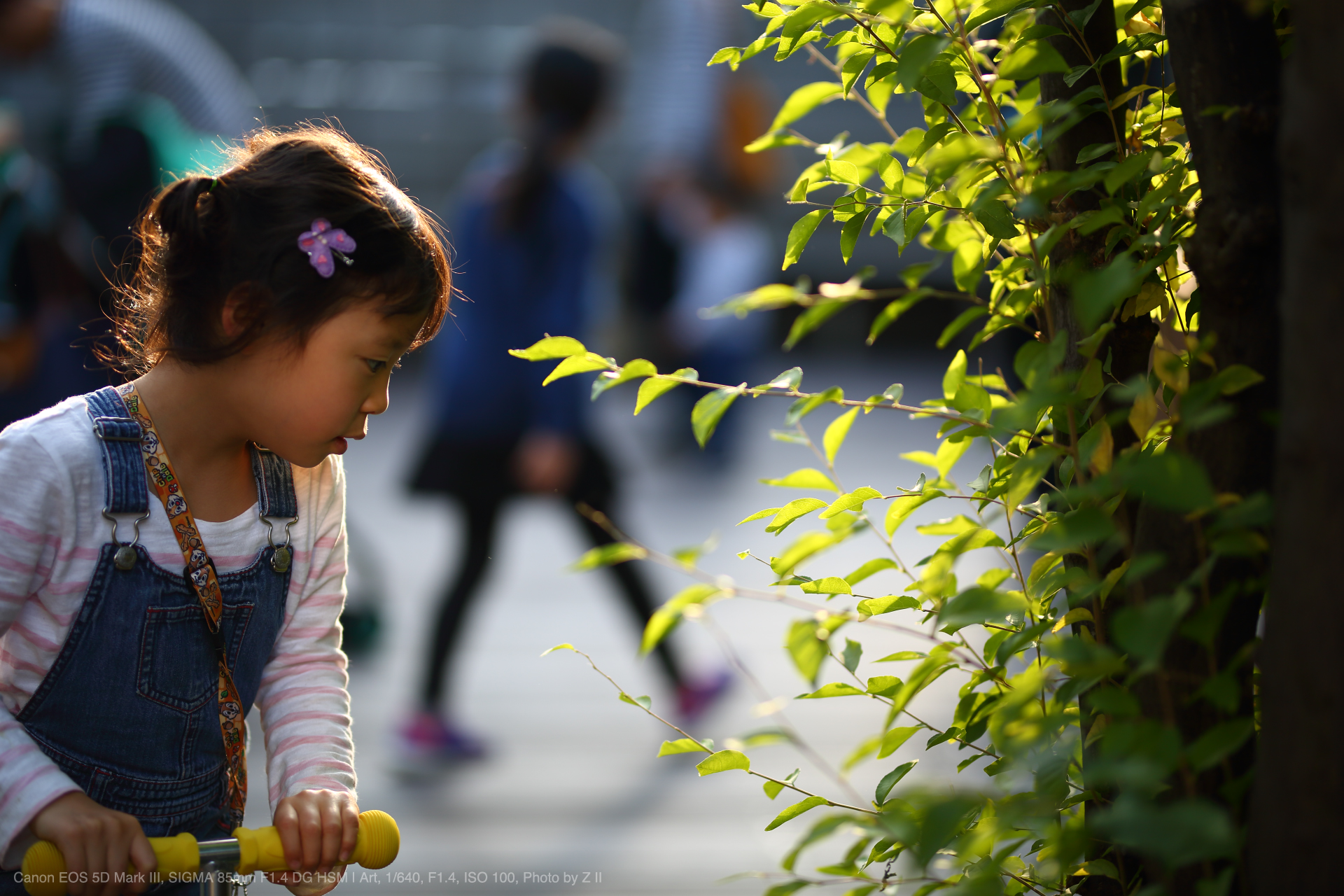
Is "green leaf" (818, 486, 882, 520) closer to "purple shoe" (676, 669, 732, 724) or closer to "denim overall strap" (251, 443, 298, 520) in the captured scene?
"denim overall strap" (251, 443, 298, 520)

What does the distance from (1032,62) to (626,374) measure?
33 cm

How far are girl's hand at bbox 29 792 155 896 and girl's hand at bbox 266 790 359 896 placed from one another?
11 centimetres

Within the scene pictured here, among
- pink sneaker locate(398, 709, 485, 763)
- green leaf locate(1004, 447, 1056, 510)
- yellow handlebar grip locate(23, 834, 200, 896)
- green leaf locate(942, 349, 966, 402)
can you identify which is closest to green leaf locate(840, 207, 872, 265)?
green leaf locate(942, 349, 966, 402)

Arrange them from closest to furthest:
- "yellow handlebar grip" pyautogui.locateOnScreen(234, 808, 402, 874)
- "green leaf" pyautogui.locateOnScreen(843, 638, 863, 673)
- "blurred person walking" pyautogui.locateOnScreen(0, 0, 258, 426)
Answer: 1. "green leaf" pyautogui.locateOnScreen(843, 638, 863, 673)
2. "yellow handlebar grip" pyautogui.locateOnScreen(234, 808, 402, 874)
3. "blurred person walking" pyautogui.locateOnScreen(0, 0, 258, 426)

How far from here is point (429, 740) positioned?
2.58 meters

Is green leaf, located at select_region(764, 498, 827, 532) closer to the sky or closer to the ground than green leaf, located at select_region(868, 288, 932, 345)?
closer to the ground

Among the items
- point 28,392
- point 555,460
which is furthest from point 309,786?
point 555,460

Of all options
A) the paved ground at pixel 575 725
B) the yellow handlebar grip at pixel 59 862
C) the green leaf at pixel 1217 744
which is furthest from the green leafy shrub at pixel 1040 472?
the yellow handlebar grip at pixel 59 862

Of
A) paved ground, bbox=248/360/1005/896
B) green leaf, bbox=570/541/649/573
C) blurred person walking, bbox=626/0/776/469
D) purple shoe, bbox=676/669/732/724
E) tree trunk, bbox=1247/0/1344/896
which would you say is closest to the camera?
tree trunk, bbox=1247/0/1344/896

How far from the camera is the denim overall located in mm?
961

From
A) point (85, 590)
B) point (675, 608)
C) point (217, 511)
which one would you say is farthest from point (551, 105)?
point (675, 608)

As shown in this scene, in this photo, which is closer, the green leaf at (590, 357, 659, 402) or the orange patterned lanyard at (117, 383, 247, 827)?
the green leaf at (590, 357, 659, 402)

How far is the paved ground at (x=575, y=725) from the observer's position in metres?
2.17

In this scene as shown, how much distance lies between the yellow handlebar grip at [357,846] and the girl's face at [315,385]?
0.33m
